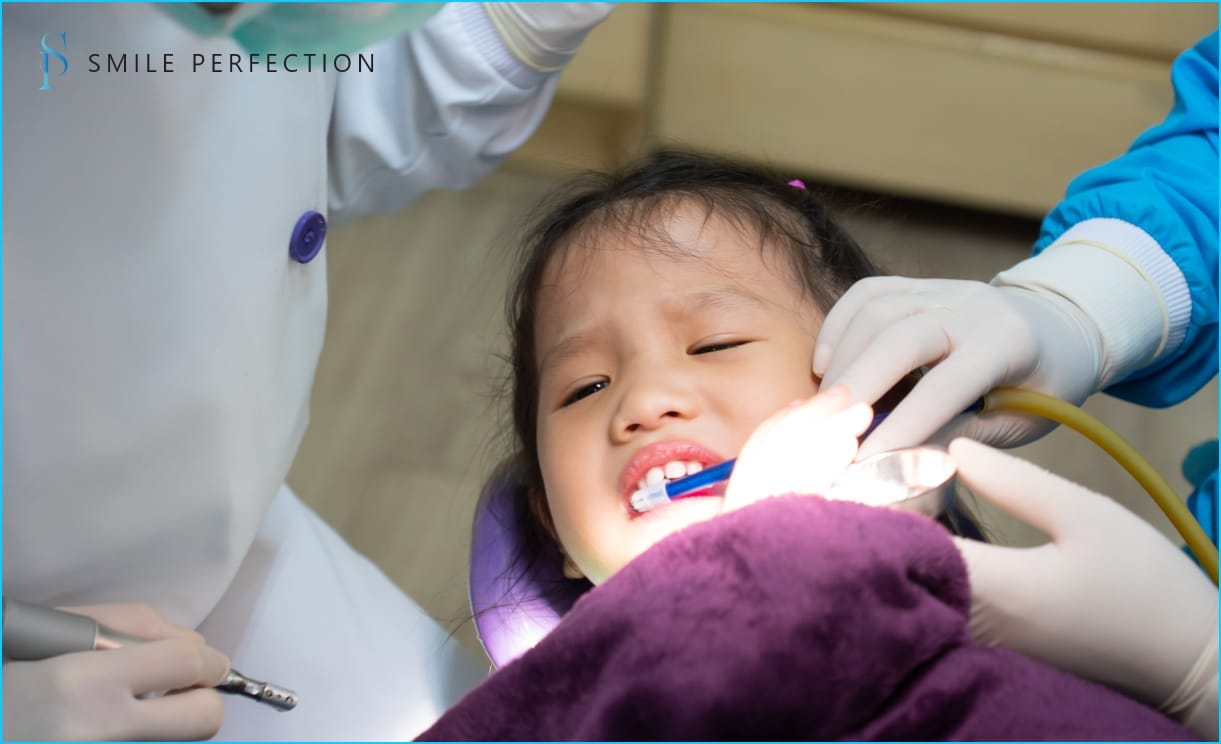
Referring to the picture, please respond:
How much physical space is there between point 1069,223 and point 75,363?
3.02 feet

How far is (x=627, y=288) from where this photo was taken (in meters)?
1.04

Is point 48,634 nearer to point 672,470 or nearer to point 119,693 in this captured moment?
Result: point 119,693

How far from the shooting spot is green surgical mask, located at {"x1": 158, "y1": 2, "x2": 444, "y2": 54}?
1.88 ft

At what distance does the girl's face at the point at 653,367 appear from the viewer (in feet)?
3.06

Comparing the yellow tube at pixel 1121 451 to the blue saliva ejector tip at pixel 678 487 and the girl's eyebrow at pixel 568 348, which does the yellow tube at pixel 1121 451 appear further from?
the girl's eyebrow at pixel 568 348

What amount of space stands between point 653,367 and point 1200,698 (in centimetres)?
48

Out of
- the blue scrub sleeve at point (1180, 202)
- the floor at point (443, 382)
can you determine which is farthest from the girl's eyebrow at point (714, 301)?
the floor at point (443, 382)

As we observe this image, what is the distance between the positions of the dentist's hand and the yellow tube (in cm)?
2

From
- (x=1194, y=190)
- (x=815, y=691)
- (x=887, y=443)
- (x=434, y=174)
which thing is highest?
(x=434, y=174)

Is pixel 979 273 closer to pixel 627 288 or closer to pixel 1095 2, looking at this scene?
pixel 1095 2

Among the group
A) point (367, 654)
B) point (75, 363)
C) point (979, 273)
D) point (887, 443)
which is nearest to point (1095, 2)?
point (979, 273)

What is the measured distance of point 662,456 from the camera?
92 centimetres

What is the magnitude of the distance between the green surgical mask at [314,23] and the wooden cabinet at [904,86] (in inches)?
63.9

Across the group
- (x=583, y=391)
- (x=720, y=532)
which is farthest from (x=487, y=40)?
(x=720, y=532)
